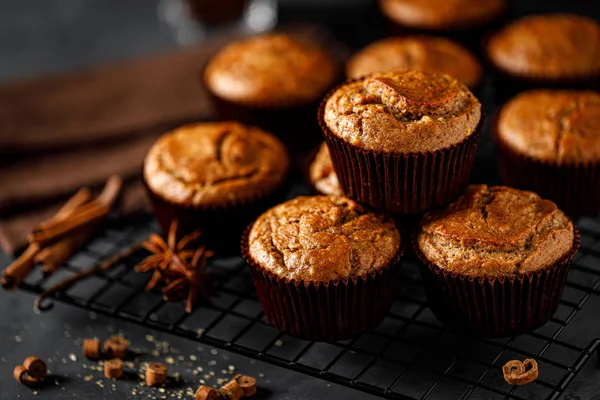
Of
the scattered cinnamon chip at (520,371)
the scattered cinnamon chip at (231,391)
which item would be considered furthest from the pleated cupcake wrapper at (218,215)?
the scattered cinnamon chip at (520,371)

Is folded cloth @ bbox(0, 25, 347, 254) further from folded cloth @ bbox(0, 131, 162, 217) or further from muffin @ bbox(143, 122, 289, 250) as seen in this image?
muffin @ bbox(143, 122, 289, 250)

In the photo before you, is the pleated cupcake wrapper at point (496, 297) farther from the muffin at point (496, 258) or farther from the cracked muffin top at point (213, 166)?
the cracked muffin top at point (213, 166)

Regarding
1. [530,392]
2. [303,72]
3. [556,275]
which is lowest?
[530,392]

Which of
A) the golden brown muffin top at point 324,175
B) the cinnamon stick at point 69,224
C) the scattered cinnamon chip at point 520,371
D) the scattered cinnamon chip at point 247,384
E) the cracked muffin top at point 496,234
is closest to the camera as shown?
the scattered cinnamon chip at point 520,371

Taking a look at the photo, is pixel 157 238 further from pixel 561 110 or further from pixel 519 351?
pixel 561 110

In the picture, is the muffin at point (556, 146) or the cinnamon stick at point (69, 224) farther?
the cinnamon stick at point (69, 224)

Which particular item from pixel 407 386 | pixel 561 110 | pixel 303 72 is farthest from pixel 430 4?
pixel 407 386

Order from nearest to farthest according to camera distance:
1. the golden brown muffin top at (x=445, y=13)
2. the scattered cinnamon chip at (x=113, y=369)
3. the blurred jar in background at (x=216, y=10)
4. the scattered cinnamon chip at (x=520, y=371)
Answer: the scattered cinnamon chip at (x=520, y=371) < the scattered cinnamon chip at (x=113, y=369) < the golden brown muffin top at (x=445, y=13) < the blurred jar in background at (x=216, y=10)

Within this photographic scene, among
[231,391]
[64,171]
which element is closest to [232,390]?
[231,391]
